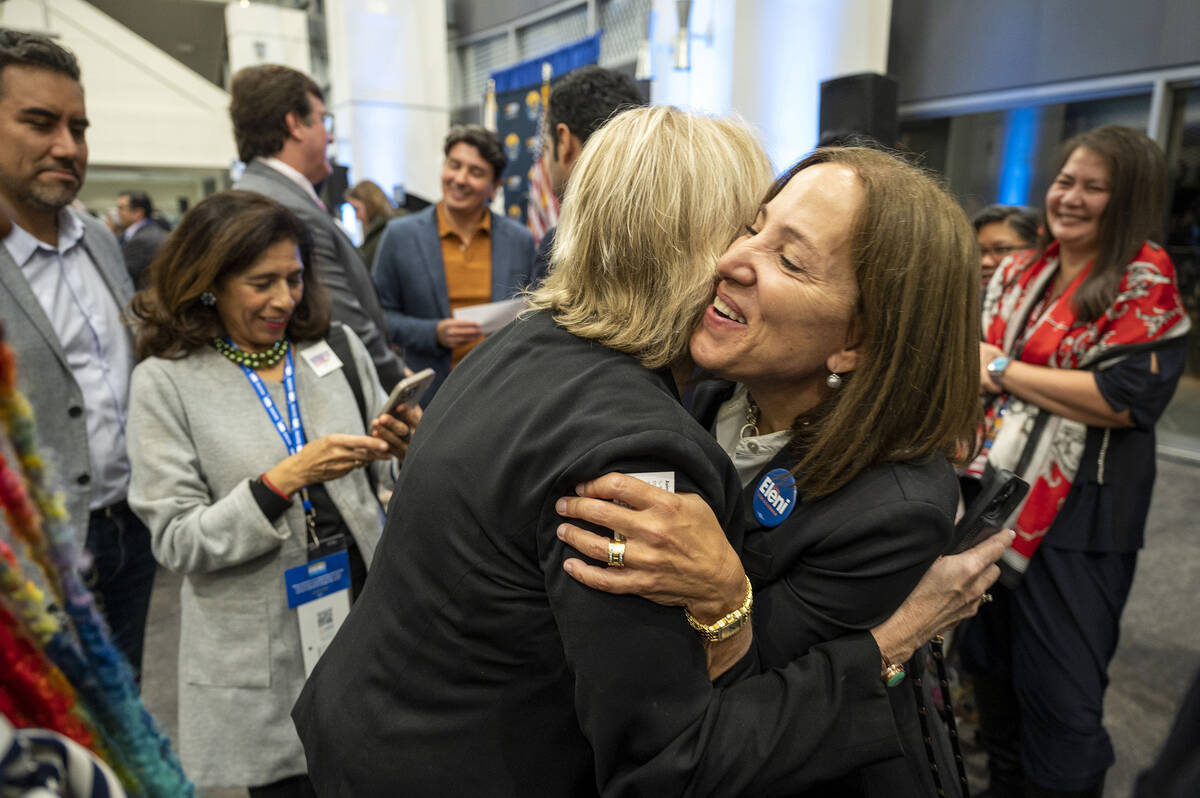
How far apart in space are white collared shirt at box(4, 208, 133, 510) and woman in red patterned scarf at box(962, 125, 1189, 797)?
2392 millimetres

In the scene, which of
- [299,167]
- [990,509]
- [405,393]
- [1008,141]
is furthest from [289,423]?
[1008,141]

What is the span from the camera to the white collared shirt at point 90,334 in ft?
6.26

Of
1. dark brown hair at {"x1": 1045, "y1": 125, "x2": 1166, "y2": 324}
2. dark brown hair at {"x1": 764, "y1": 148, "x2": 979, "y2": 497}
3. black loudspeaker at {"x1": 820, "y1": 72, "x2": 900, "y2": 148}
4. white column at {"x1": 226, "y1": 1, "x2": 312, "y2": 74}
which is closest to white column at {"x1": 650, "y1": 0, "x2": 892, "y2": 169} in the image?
black loudspeaker at {"x1": 820, "y1": 72, "x2": 900, "y2": 148}

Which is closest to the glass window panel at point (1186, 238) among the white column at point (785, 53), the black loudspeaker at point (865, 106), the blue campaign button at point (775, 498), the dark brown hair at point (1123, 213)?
the white column at point (785, 53)

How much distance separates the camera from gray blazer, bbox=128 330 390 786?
1.60m

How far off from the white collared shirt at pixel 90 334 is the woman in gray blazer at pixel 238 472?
0.99ft

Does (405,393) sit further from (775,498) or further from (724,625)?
(724,625)

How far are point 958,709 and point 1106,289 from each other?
60.4 inches

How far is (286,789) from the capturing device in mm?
1744

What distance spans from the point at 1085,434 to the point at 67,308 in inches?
110

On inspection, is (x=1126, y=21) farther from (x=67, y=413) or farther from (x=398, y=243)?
(x=67, y=413)

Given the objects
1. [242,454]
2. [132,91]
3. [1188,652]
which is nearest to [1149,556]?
[1188,652]

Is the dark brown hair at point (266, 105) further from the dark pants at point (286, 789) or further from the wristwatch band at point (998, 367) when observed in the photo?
the wristwatch band at point (998, 367)

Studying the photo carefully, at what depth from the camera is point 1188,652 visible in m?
3.11
